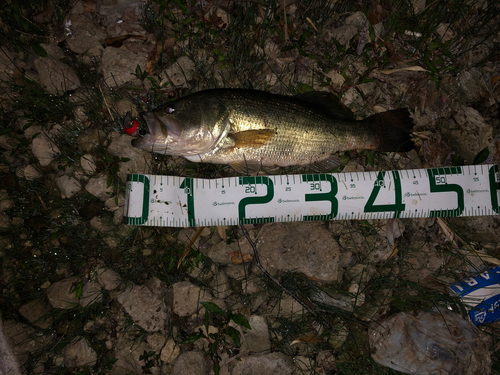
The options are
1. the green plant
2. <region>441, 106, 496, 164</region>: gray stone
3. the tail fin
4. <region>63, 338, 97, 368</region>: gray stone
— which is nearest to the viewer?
the green plant

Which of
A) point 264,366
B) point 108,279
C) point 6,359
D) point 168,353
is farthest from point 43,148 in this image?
point 264,366

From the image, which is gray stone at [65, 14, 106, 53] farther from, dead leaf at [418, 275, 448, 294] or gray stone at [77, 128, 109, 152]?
dead leaf at [418, 275, 448, 294]

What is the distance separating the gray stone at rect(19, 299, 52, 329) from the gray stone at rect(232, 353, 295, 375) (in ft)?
8.36

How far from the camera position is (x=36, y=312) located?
349 centimetres

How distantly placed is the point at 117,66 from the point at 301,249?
11.7 ft

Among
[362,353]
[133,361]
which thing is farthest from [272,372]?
[133,361]

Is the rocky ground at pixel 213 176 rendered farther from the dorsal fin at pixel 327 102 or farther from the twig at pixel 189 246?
the dorsal fin at pixel 327 102

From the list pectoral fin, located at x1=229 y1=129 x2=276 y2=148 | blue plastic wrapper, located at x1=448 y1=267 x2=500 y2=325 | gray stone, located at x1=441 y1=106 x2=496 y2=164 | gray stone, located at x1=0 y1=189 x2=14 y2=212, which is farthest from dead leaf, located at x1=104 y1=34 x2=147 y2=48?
blue plastic wrapper, located at x1=448 y1=267 x2=500 y2=325

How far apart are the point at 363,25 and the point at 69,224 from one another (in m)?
4.97

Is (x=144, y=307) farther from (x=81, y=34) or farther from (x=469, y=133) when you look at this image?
(x=469, y=133)

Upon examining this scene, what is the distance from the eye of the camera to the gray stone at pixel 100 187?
3.57 m

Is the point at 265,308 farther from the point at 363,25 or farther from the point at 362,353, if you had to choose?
the point at 363,25

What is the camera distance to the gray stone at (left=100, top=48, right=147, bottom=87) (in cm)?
375

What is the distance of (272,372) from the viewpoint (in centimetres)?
335
